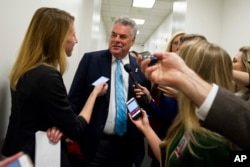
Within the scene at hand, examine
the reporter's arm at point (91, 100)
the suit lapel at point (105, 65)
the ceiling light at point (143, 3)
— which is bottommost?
the reporter's arm at point (91, 100)

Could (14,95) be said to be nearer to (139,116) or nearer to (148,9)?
(139,116)

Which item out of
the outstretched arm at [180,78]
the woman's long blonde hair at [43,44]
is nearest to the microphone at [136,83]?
the woman's long blonde hair at [43,44]

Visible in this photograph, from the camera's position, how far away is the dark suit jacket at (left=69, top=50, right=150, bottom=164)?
6.19 feet

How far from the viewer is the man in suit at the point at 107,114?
6.24ft

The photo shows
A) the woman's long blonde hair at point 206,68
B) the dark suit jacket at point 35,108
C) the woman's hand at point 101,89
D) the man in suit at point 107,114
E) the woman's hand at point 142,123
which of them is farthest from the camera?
the man in suit at point 107,114

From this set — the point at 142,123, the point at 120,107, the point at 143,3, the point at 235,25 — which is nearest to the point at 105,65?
the point at 120,107

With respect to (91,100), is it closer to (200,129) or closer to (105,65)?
(105,65)

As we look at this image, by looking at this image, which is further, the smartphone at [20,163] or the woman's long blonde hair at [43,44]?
the woman's long blonde hair at [43,44]

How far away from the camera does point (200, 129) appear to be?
3.18ft

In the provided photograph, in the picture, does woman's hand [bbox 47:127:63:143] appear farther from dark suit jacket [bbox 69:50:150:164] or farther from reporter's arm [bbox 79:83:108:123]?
dark suit jacket [bbox 69:50:150:164]

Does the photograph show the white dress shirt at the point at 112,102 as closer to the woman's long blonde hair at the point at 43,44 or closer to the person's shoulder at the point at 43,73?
the woman's long blonde hair at the point at 43,44

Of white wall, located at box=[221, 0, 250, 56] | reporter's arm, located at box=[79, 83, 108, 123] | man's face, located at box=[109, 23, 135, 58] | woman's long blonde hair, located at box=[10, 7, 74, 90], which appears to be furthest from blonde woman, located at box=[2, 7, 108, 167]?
white wall, located at box=[221, 0, 250, 56]

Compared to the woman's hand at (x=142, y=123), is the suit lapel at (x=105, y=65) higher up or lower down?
higher up

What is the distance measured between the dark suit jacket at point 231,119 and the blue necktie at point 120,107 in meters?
1.38
